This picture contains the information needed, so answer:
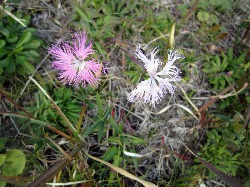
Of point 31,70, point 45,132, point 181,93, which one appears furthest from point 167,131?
point 31,70

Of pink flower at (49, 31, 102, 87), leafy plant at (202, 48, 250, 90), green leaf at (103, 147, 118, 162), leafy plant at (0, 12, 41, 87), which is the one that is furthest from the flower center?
leafy plant at (202, 48, 250, 90)

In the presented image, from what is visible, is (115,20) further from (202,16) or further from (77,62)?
(202,16)

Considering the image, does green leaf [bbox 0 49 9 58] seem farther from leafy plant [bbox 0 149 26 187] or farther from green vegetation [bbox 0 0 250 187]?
leafy plant [bbox 0 149 26 187]

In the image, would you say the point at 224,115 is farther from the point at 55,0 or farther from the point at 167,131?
the point at 55,0

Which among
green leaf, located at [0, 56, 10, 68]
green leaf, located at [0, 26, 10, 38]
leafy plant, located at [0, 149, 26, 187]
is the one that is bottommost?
leafy plant, located at [0, 149, 26, 187]

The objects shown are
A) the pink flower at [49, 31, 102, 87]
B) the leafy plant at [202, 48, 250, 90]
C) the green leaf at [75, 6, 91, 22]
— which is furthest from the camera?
the leafy plant at [202, 48, 250, 90]

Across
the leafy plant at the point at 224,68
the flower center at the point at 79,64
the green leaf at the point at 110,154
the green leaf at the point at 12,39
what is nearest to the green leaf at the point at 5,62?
the green leaf at the point at 12,39

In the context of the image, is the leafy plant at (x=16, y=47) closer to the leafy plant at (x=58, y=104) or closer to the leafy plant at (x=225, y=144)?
the leafy plant at (x=58, y=104)
